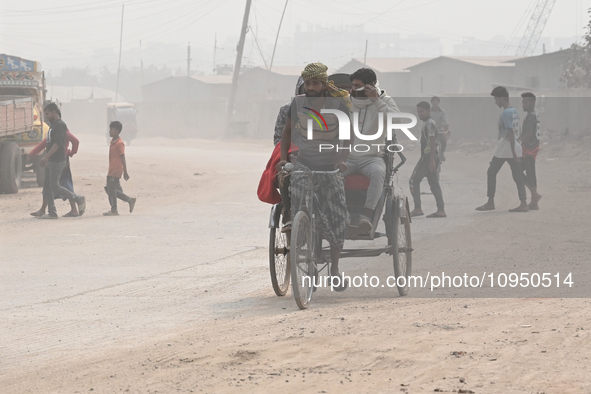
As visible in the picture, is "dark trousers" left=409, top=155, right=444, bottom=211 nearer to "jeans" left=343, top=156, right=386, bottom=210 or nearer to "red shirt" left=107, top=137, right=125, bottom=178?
"red shirt" left=107, top=137, right=125, bottom=178

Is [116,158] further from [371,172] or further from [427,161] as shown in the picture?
[371,172]

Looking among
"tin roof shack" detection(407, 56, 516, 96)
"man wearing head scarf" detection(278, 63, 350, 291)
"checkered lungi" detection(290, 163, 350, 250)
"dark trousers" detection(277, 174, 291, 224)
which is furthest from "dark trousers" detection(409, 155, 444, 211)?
"tin roof shack" detection(407, 56, 516, 96)

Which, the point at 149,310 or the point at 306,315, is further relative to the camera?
the point at 149,310

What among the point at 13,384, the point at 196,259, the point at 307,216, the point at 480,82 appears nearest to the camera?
the point at 13,384

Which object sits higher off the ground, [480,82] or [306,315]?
[480,82]

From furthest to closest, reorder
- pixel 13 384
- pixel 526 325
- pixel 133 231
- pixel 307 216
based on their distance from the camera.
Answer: pixel 133 231, pixel 307 216, pixel 526 325, pixel 13 384

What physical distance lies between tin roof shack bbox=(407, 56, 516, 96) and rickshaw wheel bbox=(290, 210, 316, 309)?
54.4 meters

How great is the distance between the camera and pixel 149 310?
273 inches

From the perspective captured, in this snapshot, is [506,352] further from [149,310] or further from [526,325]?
[149,310]

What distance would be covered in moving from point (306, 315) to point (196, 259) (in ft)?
12.2

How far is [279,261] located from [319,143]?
43.0 inches

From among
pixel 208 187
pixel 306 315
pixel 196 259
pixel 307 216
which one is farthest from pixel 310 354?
pixel 208 187

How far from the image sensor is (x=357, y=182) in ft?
24.4

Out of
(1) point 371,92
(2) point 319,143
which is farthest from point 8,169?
(2) point 319,143
